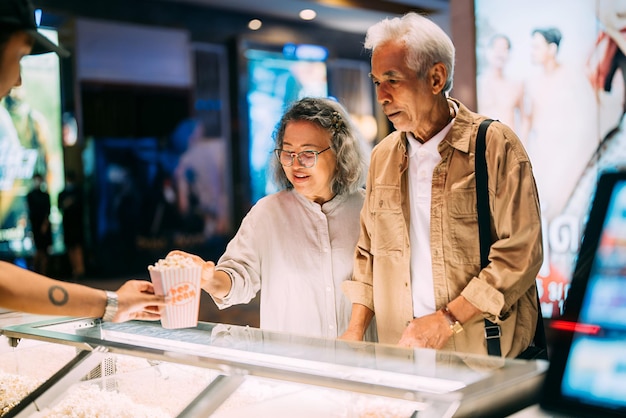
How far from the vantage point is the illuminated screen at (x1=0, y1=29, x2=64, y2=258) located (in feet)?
31.5

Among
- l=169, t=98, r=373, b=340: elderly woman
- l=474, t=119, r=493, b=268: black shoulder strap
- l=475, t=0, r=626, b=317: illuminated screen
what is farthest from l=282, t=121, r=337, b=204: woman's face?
l=475, t=0, r=626, b=317: illuminated screen

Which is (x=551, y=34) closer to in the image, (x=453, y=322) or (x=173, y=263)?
(x=453, y=322)

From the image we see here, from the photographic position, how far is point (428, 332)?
2158mm

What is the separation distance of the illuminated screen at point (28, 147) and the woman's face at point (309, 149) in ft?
26.1

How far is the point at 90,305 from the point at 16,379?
0.67 m

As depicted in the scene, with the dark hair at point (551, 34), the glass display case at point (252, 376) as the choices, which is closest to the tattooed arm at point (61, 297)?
the glass display case at point (252, 376)

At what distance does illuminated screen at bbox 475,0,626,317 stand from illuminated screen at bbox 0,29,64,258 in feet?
21.2

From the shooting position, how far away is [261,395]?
5.83ft

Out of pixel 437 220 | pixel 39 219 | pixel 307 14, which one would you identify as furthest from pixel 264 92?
pixel 437 220

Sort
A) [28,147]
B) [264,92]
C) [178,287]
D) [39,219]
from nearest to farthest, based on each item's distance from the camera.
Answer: [178,287] → [39,219] → [28,147] → [264,92]

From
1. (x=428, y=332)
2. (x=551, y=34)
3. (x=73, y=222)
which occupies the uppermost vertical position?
(x=551, y=34)

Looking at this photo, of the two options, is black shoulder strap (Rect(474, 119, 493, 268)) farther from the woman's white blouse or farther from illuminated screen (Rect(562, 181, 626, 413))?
illuminated screen (Rect(562, 181, 626, 413))

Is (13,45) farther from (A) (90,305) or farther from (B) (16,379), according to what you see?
(B) (16,379)

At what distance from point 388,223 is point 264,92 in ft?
33.7
